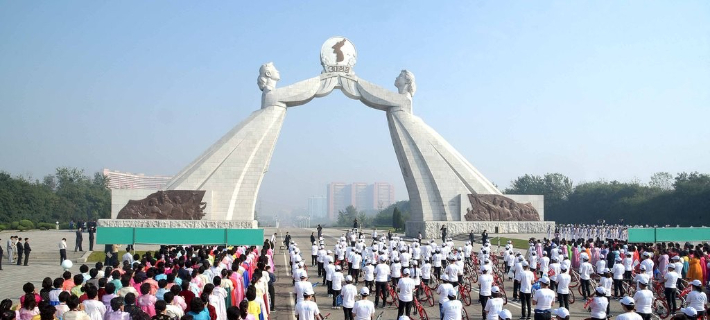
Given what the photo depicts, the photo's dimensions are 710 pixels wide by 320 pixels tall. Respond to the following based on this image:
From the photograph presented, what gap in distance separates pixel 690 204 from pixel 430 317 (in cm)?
4219

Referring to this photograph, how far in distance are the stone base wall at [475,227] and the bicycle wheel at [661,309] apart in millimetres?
24318

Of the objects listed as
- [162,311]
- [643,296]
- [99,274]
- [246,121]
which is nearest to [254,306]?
[162,311]

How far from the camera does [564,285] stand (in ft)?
39.6

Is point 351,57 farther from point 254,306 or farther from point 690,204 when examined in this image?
point 254,306

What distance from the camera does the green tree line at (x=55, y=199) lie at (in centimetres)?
5531

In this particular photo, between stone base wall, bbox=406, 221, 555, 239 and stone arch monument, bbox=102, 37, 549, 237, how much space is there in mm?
64

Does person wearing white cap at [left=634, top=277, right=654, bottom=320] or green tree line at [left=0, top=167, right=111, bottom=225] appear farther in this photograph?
green tree line at [left=0, top=167, right=111, bottom=225]

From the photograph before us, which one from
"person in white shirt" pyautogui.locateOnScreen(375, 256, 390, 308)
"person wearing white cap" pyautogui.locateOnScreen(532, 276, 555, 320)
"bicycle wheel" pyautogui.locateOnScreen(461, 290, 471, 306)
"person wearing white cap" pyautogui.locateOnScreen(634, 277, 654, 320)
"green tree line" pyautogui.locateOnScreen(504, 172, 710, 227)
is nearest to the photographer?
"person wearing white cap" pyautogui.locateOnScreen(532, 276, 555, 320)

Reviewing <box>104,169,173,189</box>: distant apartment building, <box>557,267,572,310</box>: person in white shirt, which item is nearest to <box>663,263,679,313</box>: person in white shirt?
<box>557,267,572,310</box>: person in white shirt

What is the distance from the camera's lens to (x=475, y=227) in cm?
3769

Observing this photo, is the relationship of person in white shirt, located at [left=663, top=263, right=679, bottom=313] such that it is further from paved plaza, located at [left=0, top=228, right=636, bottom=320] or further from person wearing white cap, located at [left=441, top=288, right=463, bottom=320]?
person wearing white cap, located at [left=441, top=288, right=463, bottom=320]

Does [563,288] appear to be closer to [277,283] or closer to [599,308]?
[599,308]

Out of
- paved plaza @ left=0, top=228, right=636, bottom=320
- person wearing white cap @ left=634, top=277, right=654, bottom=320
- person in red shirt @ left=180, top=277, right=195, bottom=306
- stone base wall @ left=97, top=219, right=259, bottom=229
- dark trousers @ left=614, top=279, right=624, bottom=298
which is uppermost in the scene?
stone base wall @ left=97, top=219, right=259, bottom=229

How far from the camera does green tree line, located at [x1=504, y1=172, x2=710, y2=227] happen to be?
1823 inches
